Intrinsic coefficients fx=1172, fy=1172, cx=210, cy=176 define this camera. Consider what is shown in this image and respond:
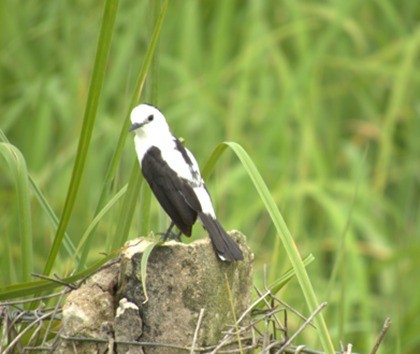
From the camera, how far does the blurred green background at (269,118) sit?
6.13 metres

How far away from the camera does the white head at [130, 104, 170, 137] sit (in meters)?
3.32

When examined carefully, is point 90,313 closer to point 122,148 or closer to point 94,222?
point 94,222

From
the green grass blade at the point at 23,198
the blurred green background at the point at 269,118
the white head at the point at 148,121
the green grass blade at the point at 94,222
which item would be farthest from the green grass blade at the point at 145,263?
the blurred green background at the point at 269,118

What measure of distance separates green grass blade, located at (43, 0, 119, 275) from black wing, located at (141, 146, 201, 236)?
0.20 metres

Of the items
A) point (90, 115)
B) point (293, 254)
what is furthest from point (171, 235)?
point (293, 254)

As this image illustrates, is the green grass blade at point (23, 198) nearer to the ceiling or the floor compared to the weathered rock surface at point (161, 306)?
nearer to the ceiling

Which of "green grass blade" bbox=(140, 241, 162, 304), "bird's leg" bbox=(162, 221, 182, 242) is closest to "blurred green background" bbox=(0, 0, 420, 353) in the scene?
"bird's leg" bbox=(162, 221, 182, 242)

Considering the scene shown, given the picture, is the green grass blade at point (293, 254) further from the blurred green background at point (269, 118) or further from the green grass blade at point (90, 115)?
the blurred green background at point (269, 118)

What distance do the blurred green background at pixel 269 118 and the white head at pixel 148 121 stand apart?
2.25m

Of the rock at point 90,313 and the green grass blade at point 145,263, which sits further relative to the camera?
the rock at point 90,313

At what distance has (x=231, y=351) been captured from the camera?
8.96 ft

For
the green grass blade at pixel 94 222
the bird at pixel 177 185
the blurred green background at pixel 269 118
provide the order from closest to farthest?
the green grass blade at pixel 94 222
the bird at pixel 177 185
the blurred green background at pixel 269 118

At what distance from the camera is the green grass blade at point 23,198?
121 inches

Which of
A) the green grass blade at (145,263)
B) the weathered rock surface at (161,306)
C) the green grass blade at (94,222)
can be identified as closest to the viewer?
the green grass blade at (145,263)
